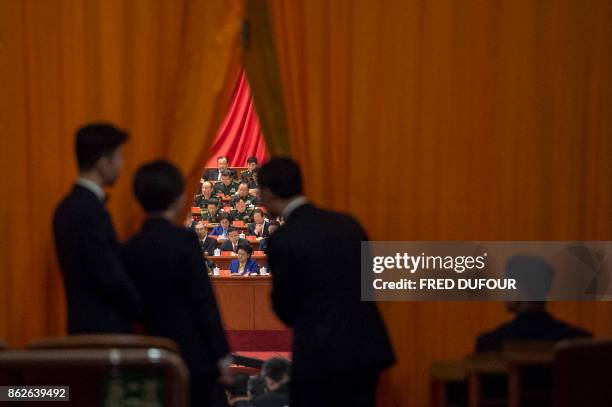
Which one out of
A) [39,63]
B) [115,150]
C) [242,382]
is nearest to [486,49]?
[115,150]

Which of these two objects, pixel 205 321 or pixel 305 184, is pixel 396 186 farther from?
pixel 205 321

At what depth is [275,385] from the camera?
397 cm

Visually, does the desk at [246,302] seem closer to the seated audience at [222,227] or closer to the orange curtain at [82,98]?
the seated audience at [222,227]

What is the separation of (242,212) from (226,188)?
11.2 inches

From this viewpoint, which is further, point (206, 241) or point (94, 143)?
point (206, 241)

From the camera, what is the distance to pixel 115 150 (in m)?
2.46

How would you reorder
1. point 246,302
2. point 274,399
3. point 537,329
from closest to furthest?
point 537,329 < point 274,399 < point 246,302

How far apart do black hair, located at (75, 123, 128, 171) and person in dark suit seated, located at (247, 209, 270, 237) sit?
4.66 m

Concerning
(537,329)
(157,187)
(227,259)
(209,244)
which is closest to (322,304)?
(157,187)

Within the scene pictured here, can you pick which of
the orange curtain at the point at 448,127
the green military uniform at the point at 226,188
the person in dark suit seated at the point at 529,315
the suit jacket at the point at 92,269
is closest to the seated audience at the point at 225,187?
the green military uniform at the point at 226,188

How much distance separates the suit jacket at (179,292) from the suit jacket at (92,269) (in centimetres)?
6

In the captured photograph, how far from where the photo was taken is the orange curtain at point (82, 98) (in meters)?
3.10

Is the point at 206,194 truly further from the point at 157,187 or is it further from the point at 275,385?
the point at 157,187

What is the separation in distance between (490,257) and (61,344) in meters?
1.82
